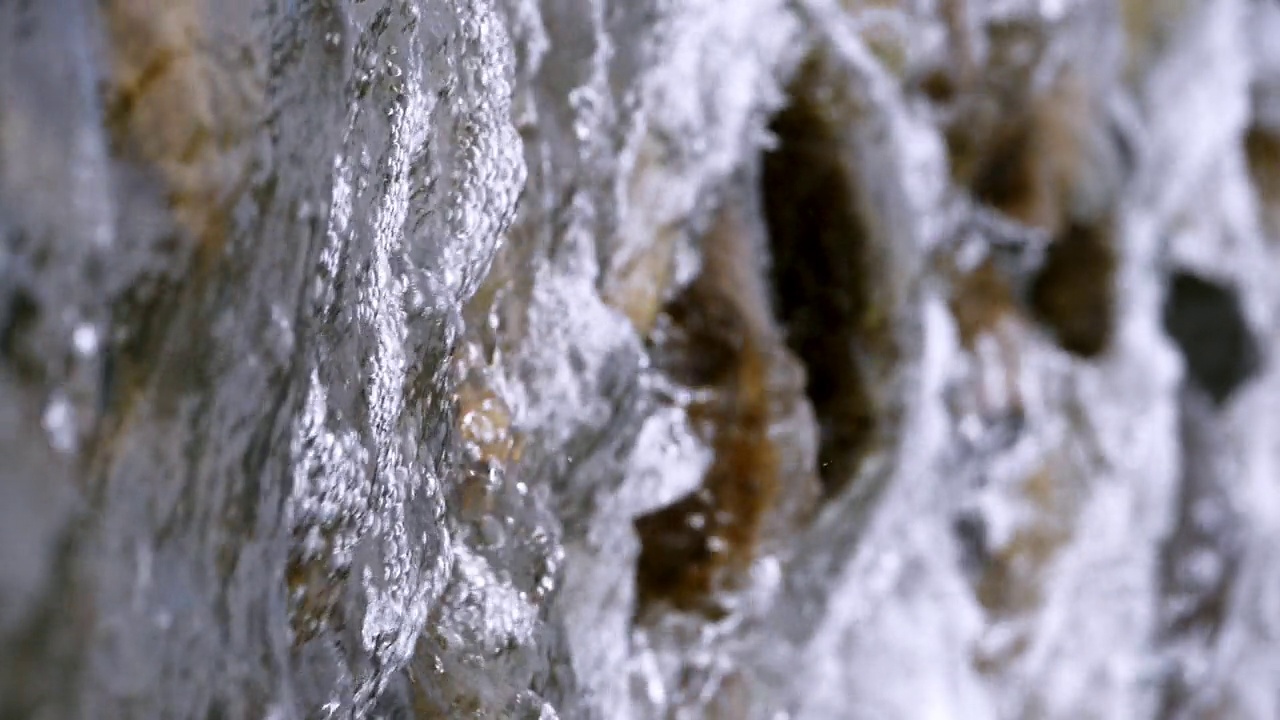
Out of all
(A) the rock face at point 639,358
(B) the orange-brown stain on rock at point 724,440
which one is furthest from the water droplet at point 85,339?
(B) the orange-brown stain on rock at point 724,440

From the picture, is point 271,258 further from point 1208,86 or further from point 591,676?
point 1208,86

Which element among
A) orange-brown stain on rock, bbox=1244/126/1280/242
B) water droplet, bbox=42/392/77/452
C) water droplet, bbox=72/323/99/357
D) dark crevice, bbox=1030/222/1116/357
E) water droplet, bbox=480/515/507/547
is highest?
orange-brown stain on rock, bbox=1244/126/1280/242

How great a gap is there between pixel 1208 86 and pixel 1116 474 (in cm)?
39

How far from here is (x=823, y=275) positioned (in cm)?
78

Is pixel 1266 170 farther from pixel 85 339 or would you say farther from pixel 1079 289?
pixel 85 339

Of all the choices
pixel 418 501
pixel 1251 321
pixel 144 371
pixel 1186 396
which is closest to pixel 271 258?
pixel 144 371

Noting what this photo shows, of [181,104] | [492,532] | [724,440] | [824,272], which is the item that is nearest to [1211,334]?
[824,272]

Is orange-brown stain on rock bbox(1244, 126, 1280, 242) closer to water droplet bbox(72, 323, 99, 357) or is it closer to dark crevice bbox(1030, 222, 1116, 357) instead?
dark crevice bbox(1030, 222, 1116, 357)

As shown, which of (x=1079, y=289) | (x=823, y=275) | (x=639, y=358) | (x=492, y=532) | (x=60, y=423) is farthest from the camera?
(x=1079, y=289)

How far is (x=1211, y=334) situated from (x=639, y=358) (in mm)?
832

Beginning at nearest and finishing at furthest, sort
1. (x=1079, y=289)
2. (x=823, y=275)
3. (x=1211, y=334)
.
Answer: (x=823, y=275) → (x=1079, y=289) → (x=1211, y=334)

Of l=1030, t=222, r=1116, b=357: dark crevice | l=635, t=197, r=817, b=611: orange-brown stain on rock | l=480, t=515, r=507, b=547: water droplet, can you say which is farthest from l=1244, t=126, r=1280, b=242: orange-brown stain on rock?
l=480, t=515, r=507, b=547: water droplet

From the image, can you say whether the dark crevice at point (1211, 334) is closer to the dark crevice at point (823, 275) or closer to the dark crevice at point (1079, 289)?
the dark crevice at point (1079, 289)

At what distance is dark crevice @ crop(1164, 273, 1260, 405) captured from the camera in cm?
123
